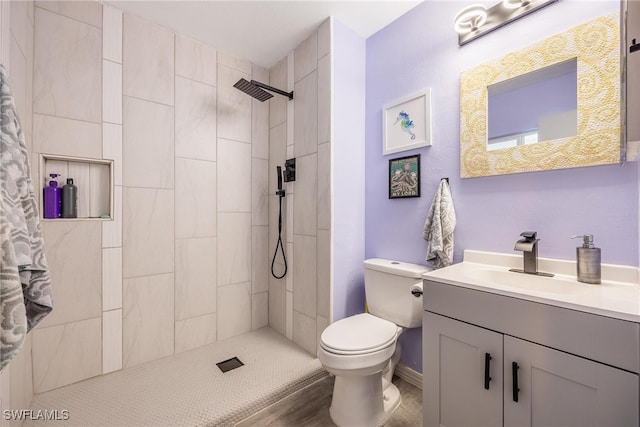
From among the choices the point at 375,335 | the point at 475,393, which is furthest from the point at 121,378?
the point at 475,393

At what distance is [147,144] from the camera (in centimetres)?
188

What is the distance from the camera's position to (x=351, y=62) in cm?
197

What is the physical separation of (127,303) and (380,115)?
2197 mm

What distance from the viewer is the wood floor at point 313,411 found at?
1429 millimetres

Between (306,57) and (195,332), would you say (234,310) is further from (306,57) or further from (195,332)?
(306,57)

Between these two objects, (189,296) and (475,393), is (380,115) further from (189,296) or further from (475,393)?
(189,296)

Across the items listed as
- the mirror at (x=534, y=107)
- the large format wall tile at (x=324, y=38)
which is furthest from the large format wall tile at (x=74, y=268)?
the mirror at (x=534, y=107)

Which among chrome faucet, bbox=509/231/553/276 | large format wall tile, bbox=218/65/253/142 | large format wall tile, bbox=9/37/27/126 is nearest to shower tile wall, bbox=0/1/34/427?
large format wall tile, bbox=9/37/27/126

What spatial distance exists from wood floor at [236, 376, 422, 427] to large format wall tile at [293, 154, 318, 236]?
3.38 ft

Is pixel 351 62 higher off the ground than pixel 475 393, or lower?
higher

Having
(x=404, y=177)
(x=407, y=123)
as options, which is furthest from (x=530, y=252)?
(x=407, y=123)

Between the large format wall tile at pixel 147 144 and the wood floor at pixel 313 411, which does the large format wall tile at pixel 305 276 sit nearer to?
the wood floor at pixel 313 411

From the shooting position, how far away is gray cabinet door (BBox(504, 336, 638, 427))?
0.77 m

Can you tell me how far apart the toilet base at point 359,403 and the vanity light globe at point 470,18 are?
1960 mm
